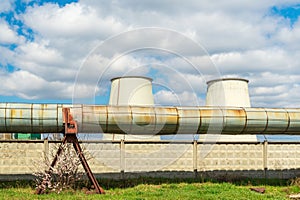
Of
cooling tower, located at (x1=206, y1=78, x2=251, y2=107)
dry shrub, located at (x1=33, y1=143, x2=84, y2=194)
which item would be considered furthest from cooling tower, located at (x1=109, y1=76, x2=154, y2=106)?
dry shrub, located at (x1=33, y1=143, x2=84, y2=194)

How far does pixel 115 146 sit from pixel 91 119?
271 centimetres

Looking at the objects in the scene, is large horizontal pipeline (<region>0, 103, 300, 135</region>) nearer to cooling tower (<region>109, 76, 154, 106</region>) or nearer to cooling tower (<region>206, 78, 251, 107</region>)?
cooling tower (<region>206, 78, 251, 107</region>)

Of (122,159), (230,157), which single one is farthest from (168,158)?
(230,157)

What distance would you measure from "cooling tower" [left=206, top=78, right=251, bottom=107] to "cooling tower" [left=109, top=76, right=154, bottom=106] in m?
1.83

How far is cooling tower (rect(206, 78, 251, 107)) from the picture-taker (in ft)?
37.7

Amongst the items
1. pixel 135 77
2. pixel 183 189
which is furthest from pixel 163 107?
pixel 183 189

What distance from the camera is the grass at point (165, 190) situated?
8758 mm

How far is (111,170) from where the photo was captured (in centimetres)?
1224

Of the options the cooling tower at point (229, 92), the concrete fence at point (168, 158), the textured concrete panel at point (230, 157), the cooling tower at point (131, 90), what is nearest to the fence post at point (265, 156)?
the concrete fence at point (168, 158)

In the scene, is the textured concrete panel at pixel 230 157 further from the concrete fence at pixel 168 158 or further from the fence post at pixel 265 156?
the fence post at pixel 265 156

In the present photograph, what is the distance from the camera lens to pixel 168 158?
12.6m

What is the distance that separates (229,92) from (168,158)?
2786 mm

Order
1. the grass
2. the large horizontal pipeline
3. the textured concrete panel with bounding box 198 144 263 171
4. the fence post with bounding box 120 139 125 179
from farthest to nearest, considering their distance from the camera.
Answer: the textured concrete panel with bounding box 198 144 263 171 < the fence post with bounding box 120 139 125 179 < the large horizontal pipeline < the grass

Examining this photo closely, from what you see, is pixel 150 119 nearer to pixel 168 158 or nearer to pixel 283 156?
pixel 168 158
